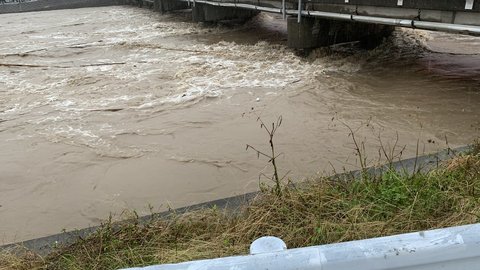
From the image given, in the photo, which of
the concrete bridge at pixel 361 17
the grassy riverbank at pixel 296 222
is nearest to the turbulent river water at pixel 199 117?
the concrete bridge at pixel 361 17

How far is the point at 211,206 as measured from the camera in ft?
15.1

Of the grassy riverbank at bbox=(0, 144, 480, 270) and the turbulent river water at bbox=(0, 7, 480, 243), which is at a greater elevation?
the grassy riverbank at bbox=(0, 144, 480, 270)

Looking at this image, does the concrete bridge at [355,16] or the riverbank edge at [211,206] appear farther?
the concrete bridge at [355,16]

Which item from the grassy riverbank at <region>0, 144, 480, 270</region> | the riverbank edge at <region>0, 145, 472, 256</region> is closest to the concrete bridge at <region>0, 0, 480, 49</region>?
→ the riverbank edge at <region>0, 145, 472, 256</region>

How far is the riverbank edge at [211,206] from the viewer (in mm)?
3981

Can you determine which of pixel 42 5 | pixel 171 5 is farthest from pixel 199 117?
pixel 42 5

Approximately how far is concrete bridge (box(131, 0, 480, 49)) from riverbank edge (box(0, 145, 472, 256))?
5.00 meters

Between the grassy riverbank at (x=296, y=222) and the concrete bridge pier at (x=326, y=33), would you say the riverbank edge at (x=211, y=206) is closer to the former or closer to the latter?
the grassy riverbank at (x=296, y=222)

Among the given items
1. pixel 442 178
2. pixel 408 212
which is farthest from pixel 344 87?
pixel 408 212

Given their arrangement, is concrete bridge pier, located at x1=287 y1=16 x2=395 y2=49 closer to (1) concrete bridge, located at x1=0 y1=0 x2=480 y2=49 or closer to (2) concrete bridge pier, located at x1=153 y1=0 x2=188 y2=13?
(1) concrete bridge, located at x1=0 y1=0 x2=480 y2=49

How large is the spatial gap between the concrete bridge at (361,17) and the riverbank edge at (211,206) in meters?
5.00

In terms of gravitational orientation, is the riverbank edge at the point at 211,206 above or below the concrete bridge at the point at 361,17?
below

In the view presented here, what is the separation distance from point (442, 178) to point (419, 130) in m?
4.03

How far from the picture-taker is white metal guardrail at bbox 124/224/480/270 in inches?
69.2
